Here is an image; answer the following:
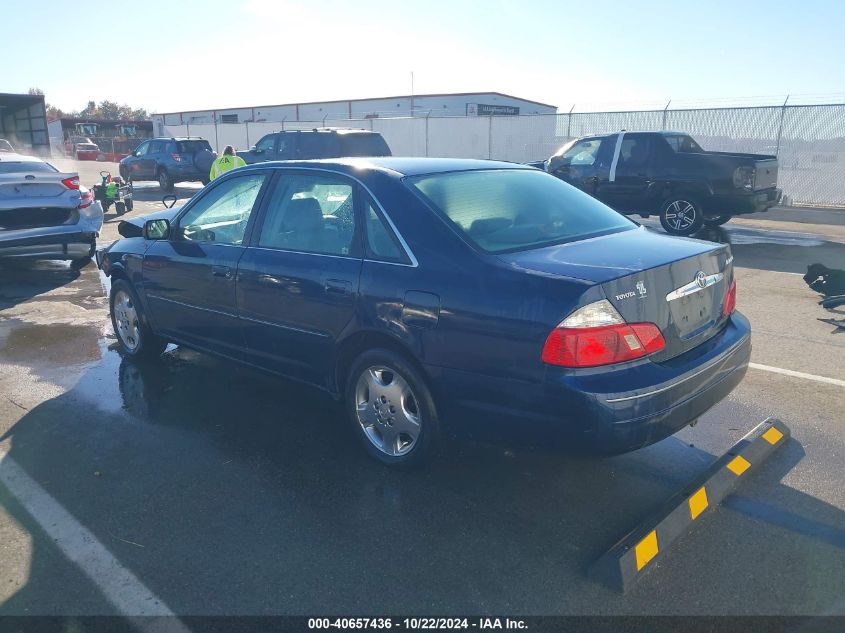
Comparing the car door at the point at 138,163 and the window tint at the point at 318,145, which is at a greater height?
the window tint at the point at 318,145

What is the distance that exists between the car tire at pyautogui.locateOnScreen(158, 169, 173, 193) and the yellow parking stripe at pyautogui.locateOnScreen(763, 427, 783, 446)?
20949 mm

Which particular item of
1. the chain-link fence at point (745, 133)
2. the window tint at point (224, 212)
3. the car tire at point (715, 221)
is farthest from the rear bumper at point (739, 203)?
the window tint at point (224, 212)

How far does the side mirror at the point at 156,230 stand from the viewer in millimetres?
5082

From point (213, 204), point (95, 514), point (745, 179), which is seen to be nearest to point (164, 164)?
point (745, 179)

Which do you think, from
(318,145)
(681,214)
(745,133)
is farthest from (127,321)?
(745,133)

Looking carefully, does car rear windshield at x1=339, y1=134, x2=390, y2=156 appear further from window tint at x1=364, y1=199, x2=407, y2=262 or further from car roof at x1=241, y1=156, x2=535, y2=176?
window tint at x1=364, y1=199, x2=407, y2=262

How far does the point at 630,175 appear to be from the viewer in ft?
39.7

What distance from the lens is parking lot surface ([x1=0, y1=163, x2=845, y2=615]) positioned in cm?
281

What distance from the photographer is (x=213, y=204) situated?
493cm

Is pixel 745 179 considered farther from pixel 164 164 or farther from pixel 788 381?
pixel 164 164

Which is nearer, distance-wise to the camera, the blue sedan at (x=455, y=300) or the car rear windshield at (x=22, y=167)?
the blue sedan at (x=455, y=300)

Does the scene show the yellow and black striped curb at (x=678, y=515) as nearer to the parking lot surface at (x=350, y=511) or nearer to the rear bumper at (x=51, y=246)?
the parking lot surface at (x=350, y=511)

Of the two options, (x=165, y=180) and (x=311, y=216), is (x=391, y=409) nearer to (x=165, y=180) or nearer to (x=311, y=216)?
(x=311, y=216)

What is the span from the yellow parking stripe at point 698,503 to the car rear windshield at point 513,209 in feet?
4.61
